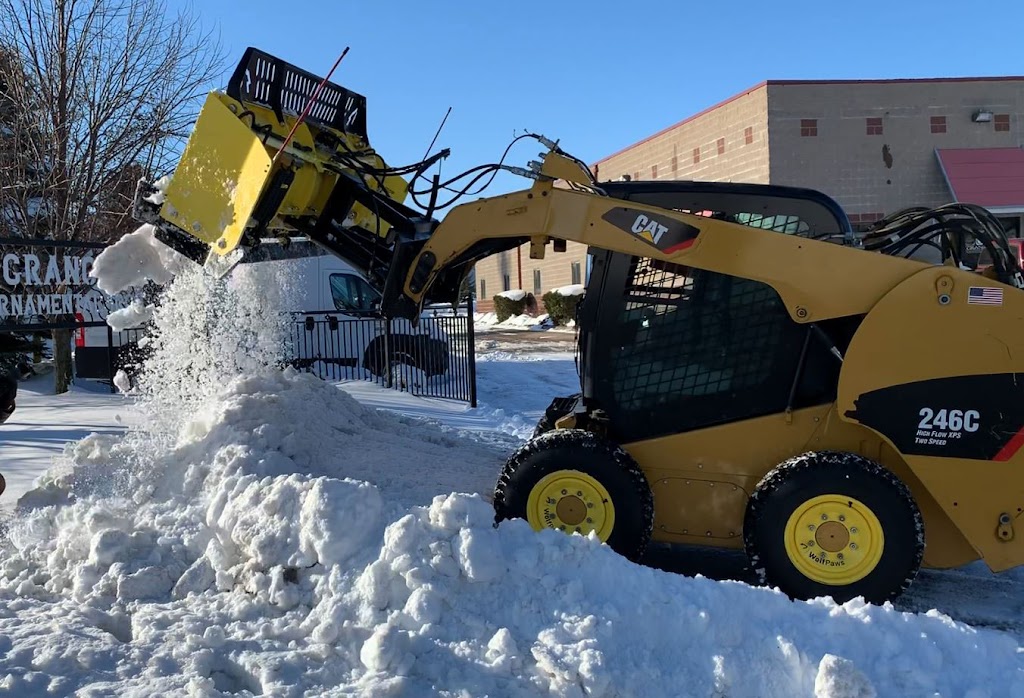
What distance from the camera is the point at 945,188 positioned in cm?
2236

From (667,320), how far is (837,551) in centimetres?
146

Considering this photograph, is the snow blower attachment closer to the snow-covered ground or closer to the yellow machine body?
the yellow machine body

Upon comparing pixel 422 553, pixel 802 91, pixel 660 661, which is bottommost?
pixel 660 661

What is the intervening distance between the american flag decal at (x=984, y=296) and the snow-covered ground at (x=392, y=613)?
150 cm

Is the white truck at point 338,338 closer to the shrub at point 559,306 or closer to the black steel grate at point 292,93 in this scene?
the black steel grate at point 292,93

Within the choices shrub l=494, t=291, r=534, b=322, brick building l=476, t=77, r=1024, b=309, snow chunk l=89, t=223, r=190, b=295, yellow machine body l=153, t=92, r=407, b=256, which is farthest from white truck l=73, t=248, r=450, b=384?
shrub l=494, t=291, r=534, b=322

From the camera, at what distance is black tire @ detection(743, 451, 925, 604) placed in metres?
3.77

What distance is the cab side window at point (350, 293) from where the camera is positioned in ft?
42.1

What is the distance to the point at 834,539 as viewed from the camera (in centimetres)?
388

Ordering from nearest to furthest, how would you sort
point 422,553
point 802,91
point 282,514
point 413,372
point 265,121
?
point 422,553 < point 282,514 < point 265,121 < point 413,372 < point 802,91

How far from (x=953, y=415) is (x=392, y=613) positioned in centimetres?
281

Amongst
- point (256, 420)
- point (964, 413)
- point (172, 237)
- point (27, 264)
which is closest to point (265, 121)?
point (172, 237)

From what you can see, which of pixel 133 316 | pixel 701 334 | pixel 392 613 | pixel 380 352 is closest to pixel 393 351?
pixel 380 352

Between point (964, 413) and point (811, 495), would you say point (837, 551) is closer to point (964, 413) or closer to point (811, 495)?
point (811, 495)
